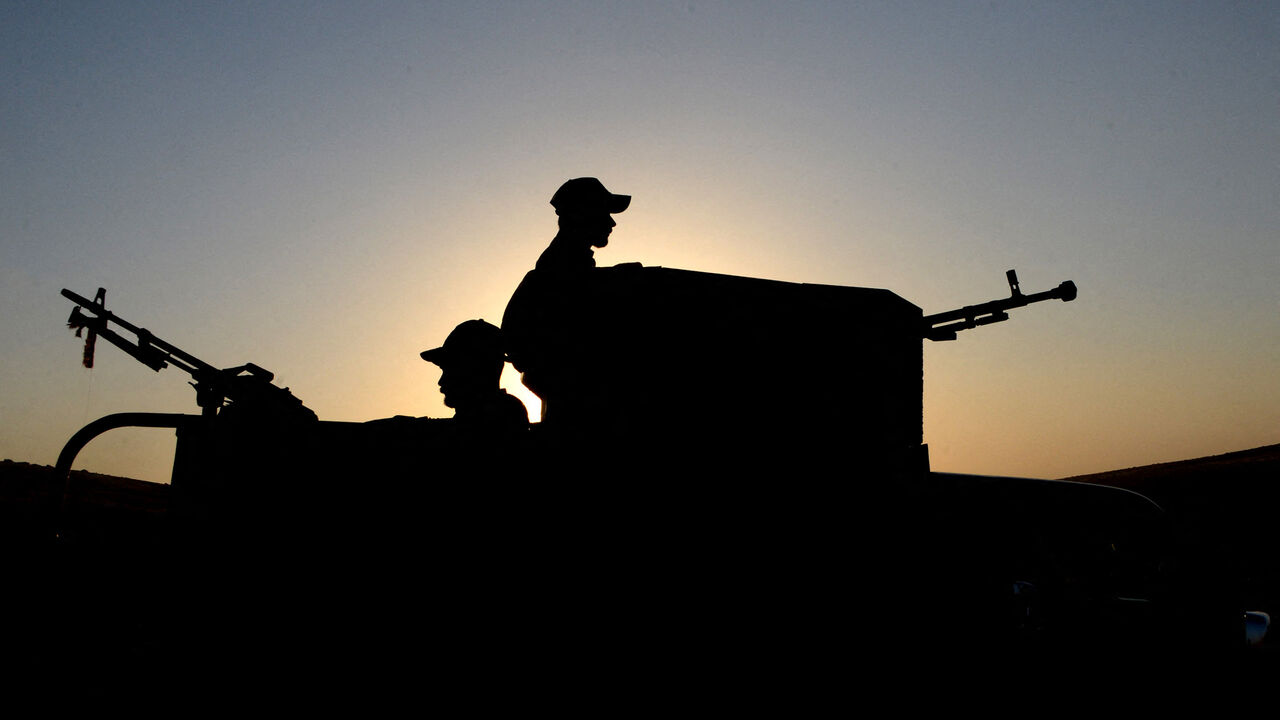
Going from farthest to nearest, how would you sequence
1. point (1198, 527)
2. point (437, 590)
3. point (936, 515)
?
point (1198, 527), point (936, 515), point (437, 590)

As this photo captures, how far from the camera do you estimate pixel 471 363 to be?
4.18m

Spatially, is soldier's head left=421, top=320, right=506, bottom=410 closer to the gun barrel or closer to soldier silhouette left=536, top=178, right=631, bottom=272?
soldier silhouette left=536, top=178, right=631, bottom=272

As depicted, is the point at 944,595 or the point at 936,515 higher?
the point at 936,515

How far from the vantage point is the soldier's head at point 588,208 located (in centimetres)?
384

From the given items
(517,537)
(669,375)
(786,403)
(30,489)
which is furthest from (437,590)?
(30,489)

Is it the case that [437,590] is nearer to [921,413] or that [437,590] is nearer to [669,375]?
[669,375]

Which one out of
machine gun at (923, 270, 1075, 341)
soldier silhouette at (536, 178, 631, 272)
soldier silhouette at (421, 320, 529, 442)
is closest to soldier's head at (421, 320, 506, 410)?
soldier silhouette at (421, 320, 529, 442)

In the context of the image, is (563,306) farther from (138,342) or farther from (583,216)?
(138,342)

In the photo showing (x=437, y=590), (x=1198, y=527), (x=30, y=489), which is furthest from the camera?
(x=30, y=489)

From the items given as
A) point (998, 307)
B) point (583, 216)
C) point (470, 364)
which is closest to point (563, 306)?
point (583, 216)

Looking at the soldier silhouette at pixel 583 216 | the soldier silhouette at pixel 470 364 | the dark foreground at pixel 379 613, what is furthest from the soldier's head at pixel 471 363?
the dark foreground at pixel 379 613

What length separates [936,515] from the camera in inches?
103

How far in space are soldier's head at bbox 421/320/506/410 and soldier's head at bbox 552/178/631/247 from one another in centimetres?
64

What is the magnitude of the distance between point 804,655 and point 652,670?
16.6 inches
